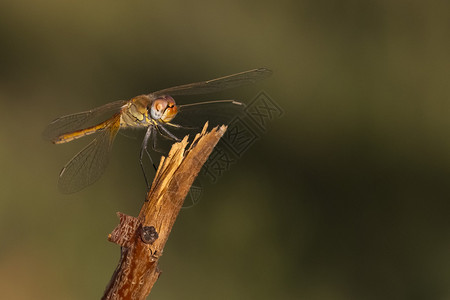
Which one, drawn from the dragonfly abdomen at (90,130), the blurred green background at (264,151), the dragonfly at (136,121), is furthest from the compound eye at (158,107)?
the blurred green background at (264,151)

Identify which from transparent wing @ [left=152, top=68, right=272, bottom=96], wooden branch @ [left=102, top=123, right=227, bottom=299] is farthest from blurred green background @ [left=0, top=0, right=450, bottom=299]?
wooden branch @ [left=102, top=123, right=227, bottom=299]

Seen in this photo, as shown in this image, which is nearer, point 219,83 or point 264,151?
point 219,83

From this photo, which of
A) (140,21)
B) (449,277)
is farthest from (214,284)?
(140,21)

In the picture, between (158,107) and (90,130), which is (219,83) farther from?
(90,130)

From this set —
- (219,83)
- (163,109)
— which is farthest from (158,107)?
(219,83)

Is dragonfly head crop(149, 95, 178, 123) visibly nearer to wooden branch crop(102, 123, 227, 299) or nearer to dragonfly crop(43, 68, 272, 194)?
dragonfly crop(43, 68, 272, 194)

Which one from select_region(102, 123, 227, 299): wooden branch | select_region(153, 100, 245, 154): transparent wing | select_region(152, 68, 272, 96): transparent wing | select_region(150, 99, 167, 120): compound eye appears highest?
select_region(152, 68, 272, 96): transparent wing
